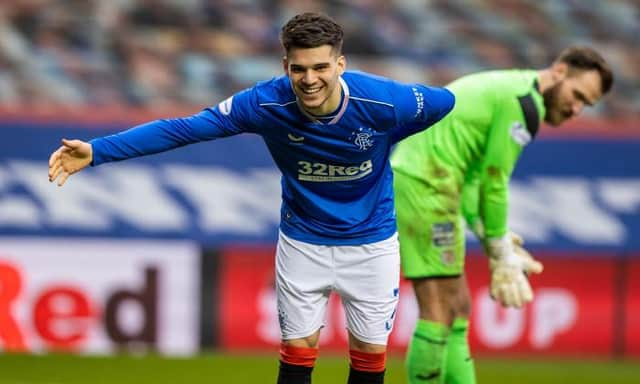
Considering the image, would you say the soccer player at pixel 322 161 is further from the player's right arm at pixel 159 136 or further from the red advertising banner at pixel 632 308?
the red advertising banner at pixel 632 308

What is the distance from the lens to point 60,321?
395 inches

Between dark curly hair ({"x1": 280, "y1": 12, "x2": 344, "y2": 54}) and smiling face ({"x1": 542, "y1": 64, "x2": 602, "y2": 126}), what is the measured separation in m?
1.73

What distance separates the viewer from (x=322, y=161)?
5570 mm

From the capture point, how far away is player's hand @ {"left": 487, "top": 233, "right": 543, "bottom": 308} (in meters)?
6.58

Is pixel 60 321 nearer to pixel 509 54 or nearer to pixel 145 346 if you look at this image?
pixel 145 346

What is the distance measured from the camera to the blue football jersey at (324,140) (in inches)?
213

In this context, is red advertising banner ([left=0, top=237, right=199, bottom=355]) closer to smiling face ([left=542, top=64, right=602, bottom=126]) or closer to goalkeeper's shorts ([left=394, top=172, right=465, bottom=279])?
goalkeeper's shorts ([left=394, top=172, right=465, bottom=279])

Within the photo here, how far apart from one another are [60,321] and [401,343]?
2718 millimetres

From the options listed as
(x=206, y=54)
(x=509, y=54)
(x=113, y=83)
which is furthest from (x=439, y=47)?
(x=113, y=83)

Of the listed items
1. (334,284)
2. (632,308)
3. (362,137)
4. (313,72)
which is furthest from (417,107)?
(632,308)

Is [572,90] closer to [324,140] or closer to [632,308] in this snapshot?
[324,140]

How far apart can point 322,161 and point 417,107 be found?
485 millimetres

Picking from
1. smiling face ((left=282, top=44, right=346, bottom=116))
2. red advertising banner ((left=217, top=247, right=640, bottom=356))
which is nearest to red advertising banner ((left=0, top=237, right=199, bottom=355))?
red advertising banner ((left=217, top=247, right=640, bottom=356))

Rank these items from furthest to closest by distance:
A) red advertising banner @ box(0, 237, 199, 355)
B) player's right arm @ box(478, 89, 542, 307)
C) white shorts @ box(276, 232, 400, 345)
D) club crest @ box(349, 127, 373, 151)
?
red advertising banner @ box(0, 237, 199, 355)
player's right arm @ box(478, 89, 542, 307)
white shorts @ box(276, 232, 400, 345)
club crest @ box(349, 127, 373, 151)
